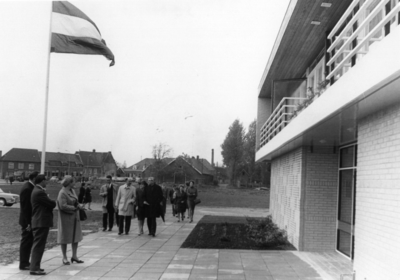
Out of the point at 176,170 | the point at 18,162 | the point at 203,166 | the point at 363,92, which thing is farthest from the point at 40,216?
the point at 18,162

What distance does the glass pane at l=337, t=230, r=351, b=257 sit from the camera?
32.7 feet

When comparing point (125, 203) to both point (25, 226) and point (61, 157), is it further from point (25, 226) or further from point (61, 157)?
point (61, 157)

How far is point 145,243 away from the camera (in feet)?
38.3

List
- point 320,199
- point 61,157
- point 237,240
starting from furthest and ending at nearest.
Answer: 1. point 61,157
2. point 237,240
3. point 320,199

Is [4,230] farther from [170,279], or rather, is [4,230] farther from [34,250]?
[170,279]

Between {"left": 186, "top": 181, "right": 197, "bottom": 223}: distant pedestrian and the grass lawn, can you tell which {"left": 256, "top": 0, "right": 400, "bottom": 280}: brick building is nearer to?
{"left": 186, "top": 181, "right": 197, "bottom": 223}: distant pedestrian

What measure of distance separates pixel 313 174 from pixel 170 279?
5.33 m

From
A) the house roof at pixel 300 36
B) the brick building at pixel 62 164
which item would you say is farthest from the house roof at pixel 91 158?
the house roof at pixel 300 36

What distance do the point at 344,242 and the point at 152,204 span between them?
5.71 meters

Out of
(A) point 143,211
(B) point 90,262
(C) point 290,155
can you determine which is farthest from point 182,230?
(B) point 90,262

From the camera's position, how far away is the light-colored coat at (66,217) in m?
8.21

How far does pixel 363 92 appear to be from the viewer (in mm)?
5199

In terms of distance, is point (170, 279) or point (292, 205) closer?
point (170, 279)

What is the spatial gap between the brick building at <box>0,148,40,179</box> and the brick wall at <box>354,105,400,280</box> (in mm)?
105410
